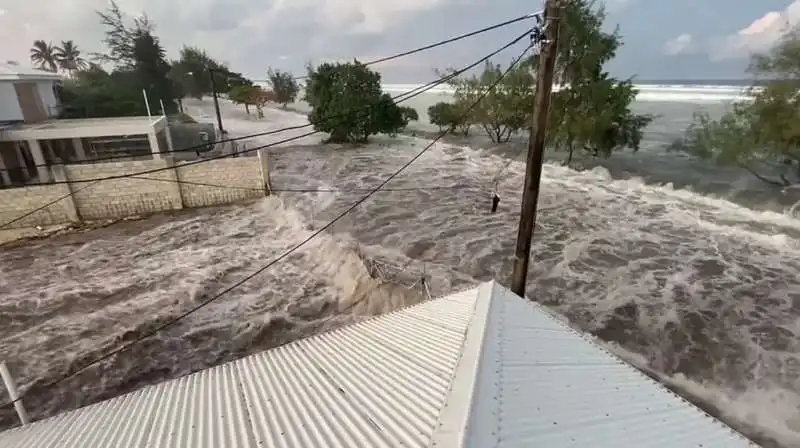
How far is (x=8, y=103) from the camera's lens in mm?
18219

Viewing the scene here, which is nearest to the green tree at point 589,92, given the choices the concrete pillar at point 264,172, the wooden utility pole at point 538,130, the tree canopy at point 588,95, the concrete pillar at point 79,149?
the tree canopy at point 588,95

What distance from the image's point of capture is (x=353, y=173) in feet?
71.5

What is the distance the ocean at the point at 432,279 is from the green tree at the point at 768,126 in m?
1.25

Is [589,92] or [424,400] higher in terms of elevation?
[589,92]

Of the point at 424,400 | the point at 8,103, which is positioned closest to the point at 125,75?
the point at 8,103

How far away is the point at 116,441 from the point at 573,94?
2222 centimetres

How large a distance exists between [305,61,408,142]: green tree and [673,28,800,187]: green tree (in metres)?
18.1

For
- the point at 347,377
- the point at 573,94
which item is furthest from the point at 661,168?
the point at 347,377

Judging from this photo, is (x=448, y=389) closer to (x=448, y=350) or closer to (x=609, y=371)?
(x=448, y=350)

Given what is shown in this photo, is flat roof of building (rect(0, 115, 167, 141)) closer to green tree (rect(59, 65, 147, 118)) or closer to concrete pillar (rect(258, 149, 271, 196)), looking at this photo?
concrete pillar (rect(258, 149, 271, 196))

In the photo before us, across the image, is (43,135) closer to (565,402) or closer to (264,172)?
(264,172)

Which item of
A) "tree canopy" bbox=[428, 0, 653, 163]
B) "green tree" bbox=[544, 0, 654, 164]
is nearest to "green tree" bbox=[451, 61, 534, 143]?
"tree canopy" bbox=[428, 0, 653, 163]

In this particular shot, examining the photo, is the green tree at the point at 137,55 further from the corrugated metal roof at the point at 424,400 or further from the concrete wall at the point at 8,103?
the corrugated metal roof at the point at 424,400

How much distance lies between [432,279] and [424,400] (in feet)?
24.8
